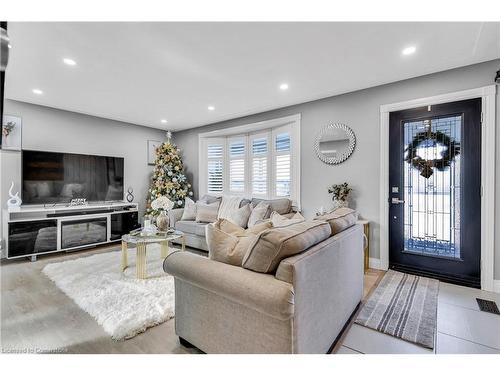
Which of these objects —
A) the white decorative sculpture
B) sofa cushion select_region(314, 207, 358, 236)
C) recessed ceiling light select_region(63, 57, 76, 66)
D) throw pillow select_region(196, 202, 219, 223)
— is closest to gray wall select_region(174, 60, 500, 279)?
sofa cushion select_region(314, 207, 358, 236)

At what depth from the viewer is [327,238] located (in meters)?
1.80

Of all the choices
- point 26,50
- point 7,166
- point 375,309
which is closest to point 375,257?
point 375,309

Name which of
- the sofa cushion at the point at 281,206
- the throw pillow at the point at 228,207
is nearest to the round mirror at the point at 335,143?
the sofa cushion at the point at 281,206

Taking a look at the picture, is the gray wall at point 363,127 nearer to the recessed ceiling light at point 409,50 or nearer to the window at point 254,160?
the window at point 254,160

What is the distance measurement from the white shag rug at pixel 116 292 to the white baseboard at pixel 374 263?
2629mm

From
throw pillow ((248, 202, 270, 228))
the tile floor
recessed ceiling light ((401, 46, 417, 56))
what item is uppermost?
recessed ceiling light ((401, 46, 417, 56))

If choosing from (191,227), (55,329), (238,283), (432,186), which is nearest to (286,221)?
(238,283)

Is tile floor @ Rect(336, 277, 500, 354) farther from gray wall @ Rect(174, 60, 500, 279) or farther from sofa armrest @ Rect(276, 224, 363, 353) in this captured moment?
gray wall @ Rect(174, 60, 500, 279)

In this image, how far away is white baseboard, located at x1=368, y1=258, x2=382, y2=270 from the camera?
3371 mm

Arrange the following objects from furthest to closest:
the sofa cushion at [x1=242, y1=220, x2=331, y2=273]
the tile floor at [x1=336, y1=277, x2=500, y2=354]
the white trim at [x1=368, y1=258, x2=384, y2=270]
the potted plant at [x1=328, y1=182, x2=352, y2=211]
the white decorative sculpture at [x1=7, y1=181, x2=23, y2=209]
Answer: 1. the white decorative sculpture at [x1=7, y1=181, x2=23, y2=209]
2. the potted plant at [x1=328, y1=182, x2=352, y2=211]
3. the white trim at [x1=368, y1=258, x2=384, y2=270]
4. the tile floor at [x1=336, y1=277, x2=500, y2=354]
5. the sofa cushion at [x1=242, y1=220, x2=331, y2=273]

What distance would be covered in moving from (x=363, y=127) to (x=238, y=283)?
3.05m

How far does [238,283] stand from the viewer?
136 centimetres

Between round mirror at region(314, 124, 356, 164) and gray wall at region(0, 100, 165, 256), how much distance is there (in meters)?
3.91
